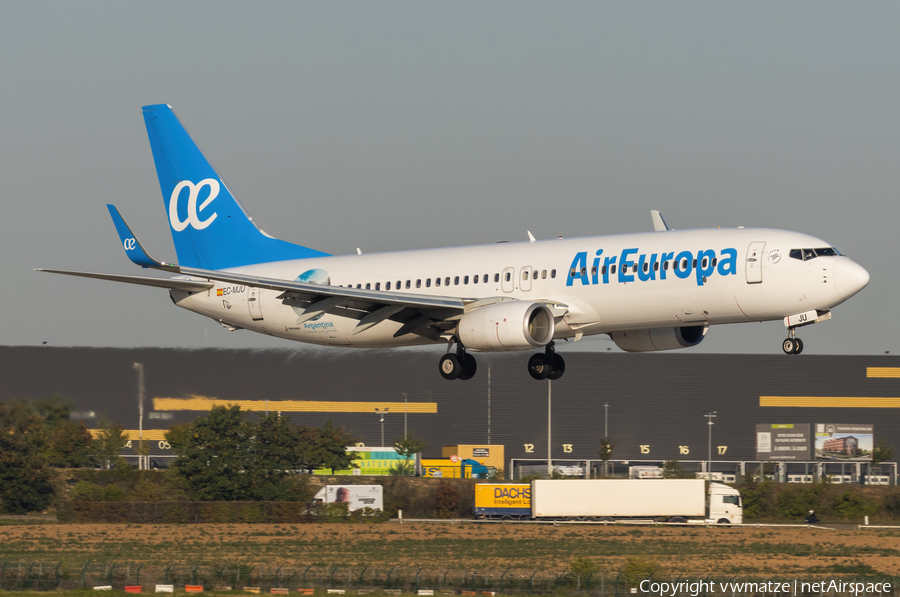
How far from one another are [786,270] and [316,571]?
102ft

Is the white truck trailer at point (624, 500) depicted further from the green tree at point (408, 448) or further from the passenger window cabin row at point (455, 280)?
the passenger window cabin row at point (455, 280)

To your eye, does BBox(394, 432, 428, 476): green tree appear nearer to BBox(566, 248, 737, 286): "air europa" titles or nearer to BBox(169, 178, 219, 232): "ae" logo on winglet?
BBox(169, 178, 219, 232): "ae" logo on winglet

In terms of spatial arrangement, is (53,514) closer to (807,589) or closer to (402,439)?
(402,439)

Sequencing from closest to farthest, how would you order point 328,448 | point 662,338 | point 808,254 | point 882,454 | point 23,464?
point 808,254
point 662,338
point 23,464
point 328,448
point 882,454

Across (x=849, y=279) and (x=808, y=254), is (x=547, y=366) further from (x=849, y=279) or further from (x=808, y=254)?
(x=849, y=279)

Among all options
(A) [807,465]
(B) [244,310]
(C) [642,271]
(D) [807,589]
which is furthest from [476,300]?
(A) [807,465]

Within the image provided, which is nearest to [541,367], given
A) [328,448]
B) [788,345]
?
[788,345]

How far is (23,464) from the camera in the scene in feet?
278

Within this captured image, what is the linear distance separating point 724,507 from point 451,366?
48009mm

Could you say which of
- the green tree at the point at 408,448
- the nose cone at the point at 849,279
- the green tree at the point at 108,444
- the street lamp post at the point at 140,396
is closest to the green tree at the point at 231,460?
the street lamp post at the point at 140,396

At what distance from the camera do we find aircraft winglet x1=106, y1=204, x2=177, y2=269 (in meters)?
41.2

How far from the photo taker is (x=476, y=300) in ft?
138

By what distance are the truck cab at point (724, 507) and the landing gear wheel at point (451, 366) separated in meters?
47.3

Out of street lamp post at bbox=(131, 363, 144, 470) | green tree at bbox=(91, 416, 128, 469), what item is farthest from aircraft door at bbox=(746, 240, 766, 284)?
street lamp post at bbox=(131, 363, 144, 470)
